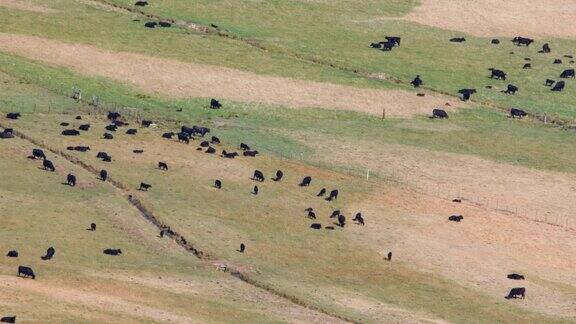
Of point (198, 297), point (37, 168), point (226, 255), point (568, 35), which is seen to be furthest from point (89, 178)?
point (568, 35)

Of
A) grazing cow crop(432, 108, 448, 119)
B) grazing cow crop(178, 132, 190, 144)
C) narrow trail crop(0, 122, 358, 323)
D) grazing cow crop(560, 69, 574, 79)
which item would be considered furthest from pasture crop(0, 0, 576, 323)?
grazing cow crop(560, 69, 574, 79)

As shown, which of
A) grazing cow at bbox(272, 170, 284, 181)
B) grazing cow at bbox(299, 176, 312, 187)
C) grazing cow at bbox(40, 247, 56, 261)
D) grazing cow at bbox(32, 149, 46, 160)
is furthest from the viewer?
grazing cow at bbox(272, 170, 284, 181)

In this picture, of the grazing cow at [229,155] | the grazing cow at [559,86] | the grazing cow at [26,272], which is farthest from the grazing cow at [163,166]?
the grazing cow at [559,86]

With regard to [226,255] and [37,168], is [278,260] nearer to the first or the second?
[226,255]

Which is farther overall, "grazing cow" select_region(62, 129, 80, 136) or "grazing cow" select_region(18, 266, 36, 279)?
"grazing cow" select_region(62, 129, 80, 136)

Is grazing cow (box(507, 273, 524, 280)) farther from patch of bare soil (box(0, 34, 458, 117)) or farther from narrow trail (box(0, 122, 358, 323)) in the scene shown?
patch of bare soil (box(0, 34, 458, 117))

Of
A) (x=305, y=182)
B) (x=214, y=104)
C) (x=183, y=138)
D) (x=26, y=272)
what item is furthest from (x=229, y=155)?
(x=26, y=272)

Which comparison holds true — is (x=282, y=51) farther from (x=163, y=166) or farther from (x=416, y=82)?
(x=163, y=166)

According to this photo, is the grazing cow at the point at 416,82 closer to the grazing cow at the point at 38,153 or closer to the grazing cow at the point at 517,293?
the grazing cow at the point at 38,153
